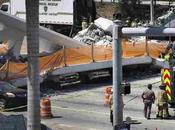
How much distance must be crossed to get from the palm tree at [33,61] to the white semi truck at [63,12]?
1313 inches

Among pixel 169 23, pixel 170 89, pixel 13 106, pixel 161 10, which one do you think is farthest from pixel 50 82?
pixel 161 10

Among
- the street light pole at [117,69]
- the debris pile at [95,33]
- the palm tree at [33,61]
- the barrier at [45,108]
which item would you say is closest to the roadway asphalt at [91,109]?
the barrier at [45,108]

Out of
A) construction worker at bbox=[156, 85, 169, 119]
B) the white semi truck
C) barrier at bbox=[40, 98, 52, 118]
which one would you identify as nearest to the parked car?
barrier at bbox=[40, 98, 52, 118]

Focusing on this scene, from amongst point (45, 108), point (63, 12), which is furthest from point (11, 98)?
point (63, 12)

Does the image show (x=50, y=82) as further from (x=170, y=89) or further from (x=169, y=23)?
(x=169, y=23)

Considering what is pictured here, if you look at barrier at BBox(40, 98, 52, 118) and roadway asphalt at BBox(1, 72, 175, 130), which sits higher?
barrier at BBox(40, 98, 52, 118)

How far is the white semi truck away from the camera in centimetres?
4997

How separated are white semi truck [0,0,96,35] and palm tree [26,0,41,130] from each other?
1313 inches

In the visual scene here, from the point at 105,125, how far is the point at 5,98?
5552mm

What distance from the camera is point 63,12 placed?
5019cm

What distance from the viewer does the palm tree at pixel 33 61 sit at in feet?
53.6

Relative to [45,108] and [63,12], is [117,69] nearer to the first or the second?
[45,108]

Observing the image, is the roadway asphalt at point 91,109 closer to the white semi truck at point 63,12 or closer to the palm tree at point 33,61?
the palm tree at point 33,61

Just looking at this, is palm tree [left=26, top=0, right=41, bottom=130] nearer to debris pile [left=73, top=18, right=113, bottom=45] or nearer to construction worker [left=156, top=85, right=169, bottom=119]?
construction worker [left=156, top=85, right=169, bottom=119]
